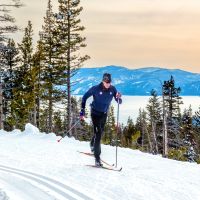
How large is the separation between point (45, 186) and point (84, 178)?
1.16 meters

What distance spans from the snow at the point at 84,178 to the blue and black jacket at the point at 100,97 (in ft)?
4.68

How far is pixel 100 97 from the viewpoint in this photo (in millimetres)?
10180

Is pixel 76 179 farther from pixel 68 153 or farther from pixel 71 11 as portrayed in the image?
pixel 71 11

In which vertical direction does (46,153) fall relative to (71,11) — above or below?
below

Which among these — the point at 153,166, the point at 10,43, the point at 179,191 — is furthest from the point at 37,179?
the point at 10,43

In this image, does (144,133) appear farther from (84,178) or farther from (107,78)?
(84,178)

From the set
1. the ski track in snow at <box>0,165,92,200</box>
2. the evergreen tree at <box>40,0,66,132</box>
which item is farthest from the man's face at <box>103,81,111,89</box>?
the evergreen tree at <box>40,0,66,132</box>

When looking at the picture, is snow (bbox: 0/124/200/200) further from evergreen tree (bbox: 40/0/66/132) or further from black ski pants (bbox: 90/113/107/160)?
evergreen tree (bbox: 40/0/66/132)

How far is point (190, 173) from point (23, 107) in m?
34.4

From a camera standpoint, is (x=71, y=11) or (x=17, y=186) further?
(x=71, y=11)

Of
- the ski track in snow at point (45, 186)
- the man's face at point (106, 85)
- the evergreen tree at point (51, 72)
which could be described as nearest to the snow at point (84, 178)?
the ski track in snow at point (45, 186)

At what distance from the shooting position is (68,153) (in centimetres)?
1323

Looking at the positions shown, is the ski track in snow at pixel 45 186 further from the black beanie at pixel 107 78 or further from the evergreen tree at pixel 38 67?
the evergreen tree at pixel 38 67

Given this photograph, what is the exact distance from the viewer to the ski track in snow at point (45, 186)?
715cm
